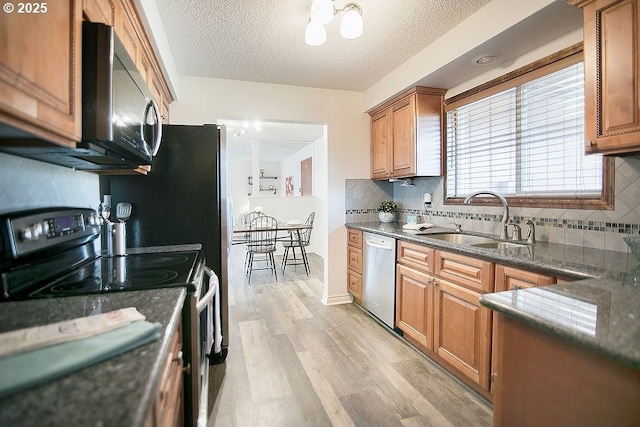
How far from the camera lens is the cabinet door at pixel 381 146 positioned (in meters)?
3.27

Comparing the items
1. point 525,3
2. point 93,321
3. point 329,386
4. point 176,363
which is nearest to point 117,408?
point 93,321

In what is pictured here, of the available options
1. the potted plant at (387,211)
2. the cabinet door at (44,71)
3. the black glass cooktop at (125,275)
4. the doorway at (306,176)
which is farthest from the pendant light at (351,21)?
the doorway at (306,176)

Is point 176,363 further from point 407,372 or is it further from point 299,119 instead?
point 299,119

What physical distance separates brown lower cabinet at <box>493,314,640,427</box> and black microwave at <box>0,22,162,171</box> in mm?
1403

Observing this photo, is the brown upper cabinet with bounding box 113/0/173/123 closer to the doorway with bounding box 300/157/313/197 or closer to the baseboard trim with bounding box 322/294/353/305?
the baseboard trim with bounding box 322/294/353/305

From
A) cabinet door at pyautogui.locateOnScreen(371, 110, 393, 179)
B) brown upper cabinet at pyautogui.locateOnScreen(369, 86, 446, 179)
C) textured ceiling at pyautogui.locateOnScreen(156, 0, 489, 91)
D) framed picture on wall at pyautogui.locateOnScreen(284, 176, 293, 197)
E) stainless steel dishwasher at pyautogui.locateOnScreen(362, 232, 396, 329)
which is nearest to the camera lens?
textured ceiling at pyautogui.locateOnScreen(156, 0, 489, 91)

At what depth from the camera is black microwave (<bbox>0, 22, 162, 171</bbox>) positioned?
3.25ft

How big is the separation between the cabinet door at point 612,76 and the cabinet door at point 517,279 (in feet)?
2.11

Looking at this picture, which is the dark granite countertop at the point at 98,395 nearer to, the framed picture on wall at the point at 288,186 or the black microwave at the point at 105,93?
the black microwave at the point at 105,93

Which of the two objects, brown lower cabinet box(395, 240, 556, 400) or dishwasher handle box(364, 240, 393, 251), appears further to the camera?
dishwasher handle box(364, 240, 393, 251)

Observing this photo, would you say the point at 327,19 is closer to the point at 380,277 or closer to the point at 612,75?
the point at 612,75

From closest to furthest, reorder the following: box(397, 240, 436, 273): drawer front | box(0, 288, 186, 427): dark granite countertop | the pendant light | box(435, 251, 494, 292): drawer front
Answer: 1. box(0, 288, 186, 427): dark granite countertop
2. box(435, 251, 494, 292): drawer front
3. the pendant light
4. box(397, 240, 436, 273): drawer front

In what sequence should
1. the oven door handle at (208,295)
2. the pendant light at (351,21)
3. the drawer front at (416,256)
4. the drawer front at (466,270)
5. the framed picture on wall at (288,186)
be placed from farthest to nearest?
the framed picture on wall at (288,186) < the drawer front at (416,256) < the pendant light at (351,21) < the drawer front at (466,270) < the oven door handle at (208,295)

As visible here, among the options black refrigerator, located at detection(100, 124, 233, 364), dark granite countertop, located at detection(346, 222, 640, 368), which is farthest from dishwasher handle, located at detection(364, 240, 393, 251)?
black refrigerator, located at detection(100, 124, 233, 364)
